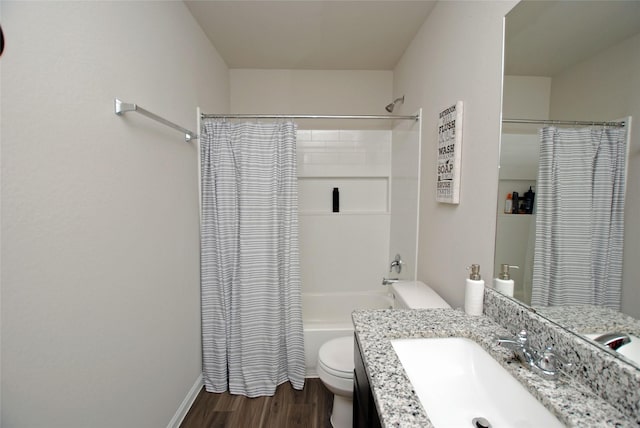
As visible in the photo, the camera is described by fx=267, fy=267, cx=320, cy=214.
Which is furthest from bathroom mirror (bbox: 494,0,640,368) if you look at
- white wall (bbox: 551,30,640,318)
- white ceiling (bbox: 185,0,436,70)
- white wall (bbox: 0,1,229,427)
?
white wall (bbox: 0,1,229,427)

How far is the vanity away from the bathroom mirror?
0.07 meters

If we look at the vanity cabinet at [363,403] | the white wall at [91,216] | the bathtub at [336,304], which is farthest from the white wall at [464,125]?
the white wall at [91,216]

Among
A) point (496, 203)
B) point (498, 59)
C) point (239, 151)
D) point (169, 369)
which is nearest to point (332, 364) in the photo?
point (169, 369)

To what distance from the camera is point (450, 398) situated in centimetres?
81

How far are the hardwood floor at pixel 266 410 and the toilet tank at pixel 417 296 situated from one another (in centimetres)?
91

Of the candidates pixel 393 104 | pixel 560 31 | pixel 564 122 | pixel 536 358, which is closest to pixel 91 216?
pixel 536 358

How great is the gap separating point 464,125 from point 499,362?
1070 millimetres

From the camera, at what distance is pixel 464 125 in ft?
4.47

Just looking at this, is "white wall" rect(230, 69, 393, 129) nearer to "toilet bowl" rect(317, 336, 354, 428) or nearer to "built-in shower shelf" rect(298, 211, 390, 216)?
"built-in shower shelf" rect(298, 211, 390, 216)

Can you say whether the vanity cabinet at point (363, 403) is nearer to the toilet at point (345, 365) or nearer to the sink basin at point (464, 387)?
the sink basin at point (464, 387)

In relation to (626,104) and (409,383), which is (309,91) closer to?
(626,104)

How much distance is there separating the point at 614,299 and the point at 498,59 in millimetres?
945

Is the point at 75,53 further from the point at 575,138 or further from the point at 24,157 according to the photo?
the point at 575,138

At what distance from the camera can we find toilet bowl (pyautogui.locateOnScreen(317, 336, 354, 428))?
60.2 inches
